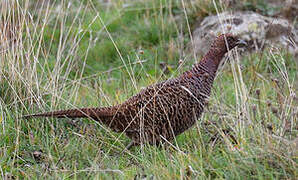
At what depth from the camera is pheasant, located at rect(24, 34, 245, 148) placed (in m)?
3.66

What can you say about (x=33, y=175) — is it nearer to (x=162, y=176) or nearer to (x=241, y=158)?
(x=162, y=176)

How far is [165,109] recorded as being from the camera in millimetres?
3678

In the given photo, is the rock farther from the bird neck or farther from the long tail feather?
the long tail feather

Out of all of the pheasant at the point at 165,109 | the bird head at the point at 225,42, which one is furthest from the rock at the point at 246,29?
the pheasant at the point at 165,109

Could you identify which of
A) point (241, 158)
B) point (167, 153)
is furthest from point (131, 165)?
point (241, 158)

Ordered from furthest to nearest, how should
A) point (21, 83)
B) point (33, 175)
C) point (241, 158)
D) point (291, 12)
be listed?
1. point (291, 12)
2. point (21, 83)
3. point (33, 175)
4. point (241, 158)

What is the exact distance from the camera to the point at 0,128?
12.6 feet

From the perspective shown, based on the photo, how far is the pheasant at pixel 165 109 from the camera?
366cm

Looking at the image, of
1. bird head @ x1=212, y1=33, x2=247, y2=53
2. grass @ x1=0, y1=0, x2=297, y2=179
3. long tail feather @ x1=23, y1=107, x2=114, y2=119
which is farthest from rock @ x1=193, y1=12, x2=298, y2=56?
long tail feather @ x1=23, y1=107, x2=114, y2=119

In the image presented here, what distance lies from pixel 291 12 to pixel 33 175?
4.40 metres

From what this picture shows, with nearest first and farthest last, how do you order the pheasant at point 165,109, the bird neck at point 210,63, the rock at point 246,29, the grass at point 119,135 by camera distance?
the grass at point 119,135 < the pheasant at point 165,109 < the bird neck at point 210,63 < the rock at point 246,29

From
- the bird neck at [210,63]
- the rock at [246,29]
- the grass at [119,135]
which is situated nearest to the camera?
the grass at [119,135]

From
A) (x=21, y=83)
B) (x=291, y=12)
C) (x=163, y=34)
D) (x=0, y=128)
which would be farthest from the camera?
(x=291, y=12)

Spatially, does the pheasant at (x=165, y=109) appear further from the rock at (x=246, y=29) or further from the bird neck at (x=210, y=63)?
the rock at (x=246, y=29)
